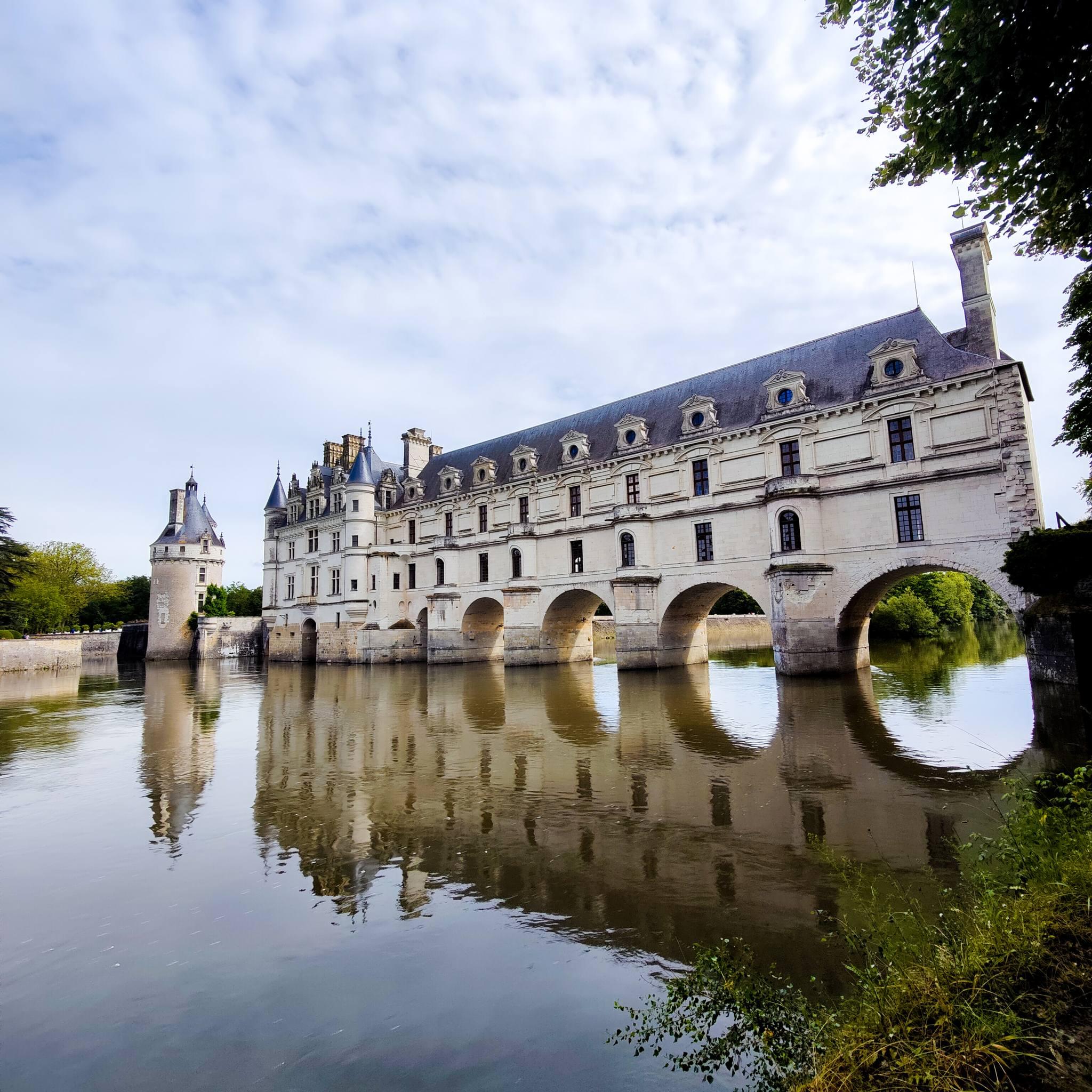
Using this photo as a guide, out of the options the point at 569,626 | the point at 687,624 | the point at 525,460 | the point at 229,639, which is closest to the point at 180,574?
the point at 229,639

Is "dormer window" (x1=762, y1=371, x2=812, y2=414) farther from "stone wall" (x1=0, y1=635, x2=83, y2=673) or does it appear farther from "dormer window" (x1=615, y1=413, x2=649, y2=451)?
"stone wall" (x1=0, y1=635, x2=83, y2=673)

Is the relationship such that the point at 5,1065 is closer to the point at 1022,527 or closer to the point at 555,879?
the point at 555,879

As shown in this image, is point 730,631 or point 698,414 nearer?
point 698,414

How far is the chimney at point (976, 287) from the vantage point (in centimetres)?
1980

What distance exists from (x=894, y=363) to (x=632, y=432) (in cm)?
1059

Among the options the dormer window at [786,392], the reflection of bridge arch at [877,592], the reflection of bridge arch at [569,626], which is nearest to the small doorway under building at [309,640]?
the reflection of bridge arch at [569,626]

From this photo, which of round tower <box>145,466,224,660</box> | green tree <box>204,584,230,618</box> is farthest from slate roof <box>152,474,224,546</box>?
green tree <box>204,584,230,618</box>

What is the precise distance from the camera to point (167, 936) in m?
4.98

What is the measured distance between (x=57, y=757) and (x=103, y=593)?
214 ft

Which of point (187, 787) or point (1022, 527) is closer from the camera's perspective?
point (187, 787)

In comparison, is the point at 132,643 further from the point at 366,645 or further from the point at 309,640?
the point at 366,645

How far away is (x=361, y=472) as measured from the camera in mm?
40719

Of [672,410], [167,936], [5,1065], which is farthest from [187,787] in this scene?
[672,410]

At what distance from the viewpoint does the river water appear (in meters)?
3.70
